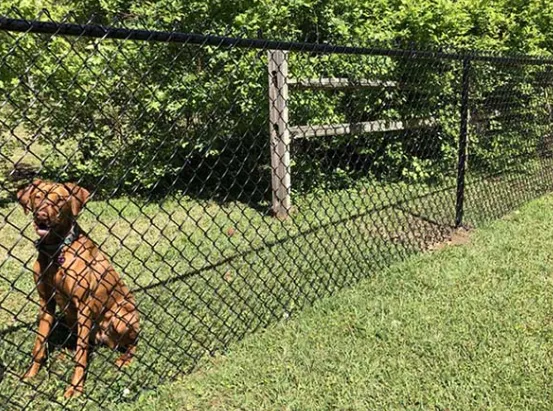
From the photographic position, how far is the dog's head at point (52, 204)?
2488mm

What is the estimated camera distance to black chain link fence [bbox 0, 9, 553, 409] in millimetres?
2789

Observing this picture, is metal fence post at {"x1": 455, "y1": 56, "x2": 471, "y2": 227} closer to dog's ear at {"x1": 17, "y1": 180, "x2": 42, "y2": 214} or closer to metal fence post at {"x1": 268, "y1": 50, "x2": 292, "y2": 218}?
metal fence post at {"x1": 268, "y1": 50, "x2": 292, "y2": 218}

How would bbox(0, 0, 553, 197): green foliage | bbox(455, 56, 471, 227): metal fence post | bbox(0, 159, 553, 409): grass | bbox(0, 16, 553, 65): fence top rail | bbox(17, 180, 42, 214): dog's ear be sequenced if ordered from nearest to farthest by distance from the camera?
bbox(0, 16, 553, 65): fence top rail → bbox(17, 180, 42, 214): dog's ear → bbox(0, 159, 553, 409): grass → bbox(455, 56, 471, 227): metal fence post → bbox(0, 0, 553, 197): green foliage

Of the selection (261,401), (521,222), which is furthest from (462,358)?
(521,222)

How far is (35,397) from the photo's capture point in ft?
8.18

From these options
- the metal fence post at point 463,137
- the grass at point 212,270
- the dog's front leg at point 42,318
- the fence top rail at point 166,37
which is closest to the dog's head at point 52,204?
the grass at point 212,270

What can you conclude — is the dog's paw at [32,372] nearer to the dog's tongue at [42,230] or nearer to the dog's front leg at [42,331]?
the dog's front leg at [42,331]

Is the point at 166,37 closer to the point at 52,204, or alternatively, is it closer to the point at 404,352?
the point at 52,204

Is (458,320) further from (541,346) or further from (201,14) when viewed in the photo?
(201,14)

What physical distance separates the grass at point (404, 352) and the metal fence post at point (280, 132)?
1.89 metres

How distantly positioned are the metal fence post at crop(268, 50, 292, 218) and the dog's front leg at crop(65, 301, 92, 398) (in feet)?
9.26

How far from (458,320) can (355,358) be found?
81cm

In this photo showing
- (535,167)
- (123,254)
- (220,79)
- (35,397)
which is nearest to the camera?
(35,397)

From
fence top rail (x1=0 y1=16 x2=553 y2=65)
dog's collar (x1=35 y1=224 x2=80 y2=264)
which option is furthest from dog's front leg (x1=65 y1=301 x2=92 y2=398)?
fence top rail (x1=0 y1=16 x2=553 y2=65)
